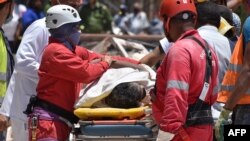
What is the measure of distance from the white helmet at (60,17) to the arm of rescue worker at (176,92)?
1.24 metres

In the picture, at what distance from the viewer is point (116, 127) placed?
6.47 m

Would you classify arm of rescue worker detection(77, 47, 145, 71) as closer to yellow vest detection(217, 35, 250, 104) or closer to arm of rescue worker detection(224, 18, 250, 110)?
yellow vest detection(217, 35, 250, 104)

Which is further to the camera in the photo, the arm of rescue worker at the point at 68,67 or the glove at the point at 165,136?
the arm of rescue worker at the point at 68,67

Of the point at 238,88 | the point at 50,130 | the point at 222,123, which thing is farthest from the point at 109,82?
the point at 238,88

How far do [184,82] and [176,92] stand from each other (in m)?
0.10

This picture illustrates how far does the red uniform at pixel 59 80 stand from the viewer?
21.5 feet

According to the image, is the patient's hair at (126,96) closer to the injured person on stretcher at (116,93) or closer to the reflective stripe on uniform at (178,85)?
the injured person on stretcher at (116,93)

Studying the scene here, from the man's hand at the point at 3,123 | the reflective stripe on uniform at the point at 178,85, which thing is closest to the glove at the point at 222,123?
the reflective stripe on uniform at the point at 178,85

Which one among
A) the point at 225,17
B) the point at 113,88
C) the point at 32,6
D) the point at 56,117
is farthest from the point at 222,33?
the point at 32,6

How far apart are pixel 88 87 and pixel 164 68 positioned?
1129 mm

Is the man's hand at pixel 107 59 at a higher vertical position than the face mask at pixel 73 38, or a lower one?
lower

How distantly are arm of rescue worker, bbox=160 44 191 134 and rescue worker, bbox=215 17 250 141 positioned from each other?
14.3 inches

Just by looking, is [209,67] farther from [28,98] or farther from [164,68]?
[28,98]

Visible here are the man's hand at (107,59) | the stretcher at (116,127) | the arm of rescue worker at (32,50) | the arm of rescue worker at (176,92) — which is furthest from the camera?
the arm of rescue worker at (32,50)
